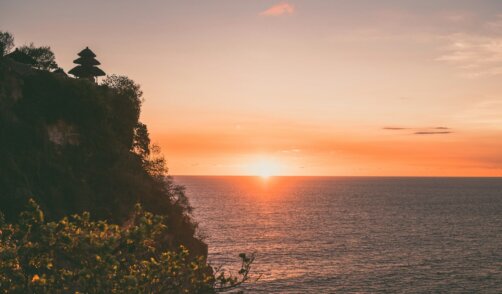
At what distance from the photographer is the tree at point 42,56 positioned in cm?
7512

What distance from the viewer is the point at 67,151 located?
193ft

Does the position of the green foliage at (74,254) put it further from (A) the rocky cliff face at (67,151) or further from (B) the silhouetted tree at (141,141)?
(B) the silhouetted tree at (141,141)

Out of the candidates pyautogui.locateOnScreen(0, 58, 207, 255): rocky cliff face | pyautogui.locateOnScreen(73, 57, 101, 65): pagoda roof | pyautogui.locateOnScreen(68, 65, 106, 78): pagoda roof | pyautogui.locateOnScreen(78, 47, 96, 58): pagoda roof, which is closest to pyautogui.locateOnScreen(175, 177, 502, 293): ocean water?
pyautogui.locateOnScreen(0, 58, 207, 255): rocky cliff face

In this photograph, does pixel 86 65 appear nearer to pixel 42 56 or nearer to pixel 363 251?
pixel 42 56

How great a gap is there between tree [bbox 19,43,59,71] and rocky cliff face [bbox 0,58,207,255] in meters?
15.0

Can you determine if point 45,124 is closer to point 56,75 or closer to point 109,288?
point 56,75

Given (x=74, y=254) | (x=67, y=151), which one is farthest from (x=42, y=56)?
(x=74, y=254)

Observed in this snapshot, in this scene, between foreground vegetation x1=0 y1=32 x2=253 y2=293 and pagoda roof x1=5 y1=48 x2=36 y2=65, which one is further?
pagoda roof x1=5 y1=48 x2=36 y2=65

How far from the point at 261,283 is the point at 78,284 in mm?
63965

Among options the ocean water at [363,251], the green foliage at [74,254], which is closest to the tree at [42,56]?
the ocean water at [363,251]

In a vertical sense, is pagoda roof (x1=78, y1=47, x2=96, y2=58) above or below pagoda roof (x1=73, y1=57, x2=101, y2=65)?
above

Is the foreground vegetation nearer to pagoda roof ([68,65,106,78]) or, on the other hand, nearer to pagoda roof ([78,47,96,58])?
pagoda roof ([68,65,106,78])

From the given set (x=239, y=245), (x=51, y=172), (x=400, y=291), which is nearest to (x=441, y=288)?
(x=400, y=291)

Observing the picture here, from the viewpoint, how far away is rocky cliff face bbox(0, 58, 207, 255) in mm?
52219
